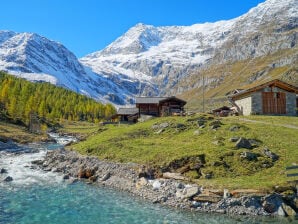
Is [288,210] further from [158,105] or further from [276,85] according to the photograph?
[158,105]

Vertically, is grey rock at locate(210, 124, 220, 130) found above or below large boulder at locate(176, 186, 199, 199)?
above

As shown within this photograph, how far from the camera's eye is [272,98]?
66.1 meters

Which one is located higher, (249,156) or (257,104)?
(257,104)

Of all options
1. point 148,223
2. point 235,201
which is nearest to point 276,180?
point 235,201

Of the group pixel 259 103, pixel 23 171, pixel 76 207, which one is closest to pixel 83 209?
pixel 76 207

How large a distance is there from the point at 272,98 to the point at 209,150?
99.0 ft

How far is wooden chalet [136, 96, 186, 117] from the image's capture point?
92562 millimetres

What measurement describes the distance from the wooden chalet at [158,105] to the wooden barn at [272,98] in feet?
89.2

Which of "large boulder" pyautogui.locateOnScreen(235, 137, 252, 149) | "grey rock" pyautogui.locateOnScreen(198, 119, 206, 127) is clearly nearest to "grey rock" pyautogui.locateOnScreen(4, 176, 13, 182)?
"large boulder" pyautogui.locateOnScreen(235, 137, 252, 149)

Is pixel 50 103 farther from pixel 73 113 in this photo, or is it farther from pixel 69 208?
pixel 69 208

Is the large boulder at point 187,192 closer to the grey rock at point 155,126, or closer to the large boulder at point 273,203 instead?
the large boulder at point 273,203

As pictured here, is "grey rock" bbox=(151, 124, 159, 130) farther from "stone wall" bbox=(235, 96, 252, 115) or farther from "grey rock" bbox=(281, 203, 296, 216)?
"grey rock" bbox=(281, 203, 296, 216)

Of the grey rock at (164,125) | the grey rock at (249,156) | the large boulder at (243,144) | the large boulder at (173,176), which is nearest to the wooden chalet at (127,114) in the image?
the grey rock at (164,125)

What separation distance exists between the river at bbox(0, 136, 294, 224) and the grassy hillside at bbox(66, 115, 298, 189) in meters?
5.66
